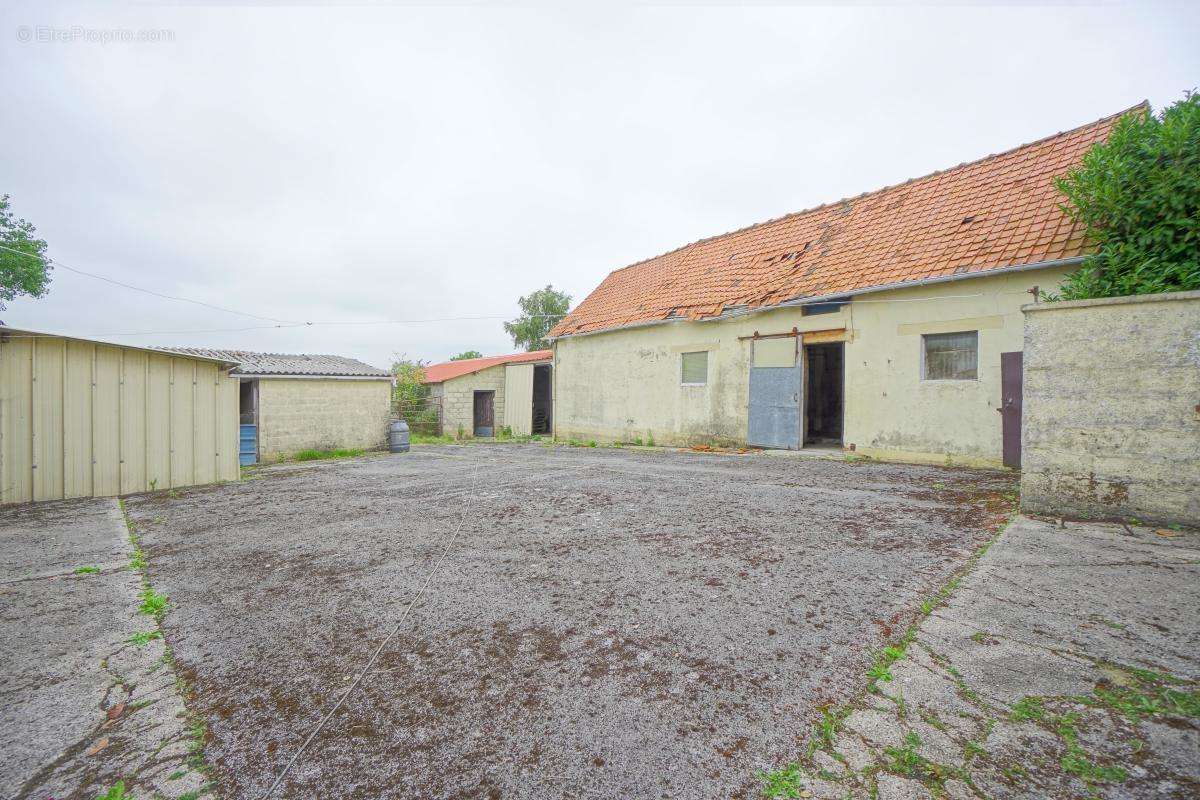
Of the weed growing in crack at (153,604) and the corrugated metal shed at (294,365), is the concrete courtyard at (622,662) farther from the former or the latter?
the corrugated metal shed at (294,365)

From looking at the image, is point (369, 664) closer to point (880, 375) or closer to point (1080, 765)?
→ point (1080, 765)

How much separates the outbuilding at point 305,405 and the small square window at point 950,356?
594 inches

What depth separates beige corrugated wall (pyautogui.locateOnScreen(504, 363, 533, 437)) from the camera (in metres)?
20.0

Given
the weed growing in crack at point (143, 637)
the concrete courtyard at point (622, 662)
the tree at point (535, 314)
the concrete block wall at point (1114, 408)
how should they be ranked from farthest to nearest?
the tree at point (535, 314) < the concrete block wall at point (1114, 408) < the weed growing in crack at point (143, 637) < the concrete courtyard at point (622, 662)

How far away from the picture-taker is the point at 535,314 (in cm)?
3447

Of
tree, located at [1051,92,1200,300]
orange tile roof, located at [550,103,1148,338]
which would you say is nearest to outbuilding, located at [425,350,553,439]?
orange tile roof, located at [550,103,1148,338]

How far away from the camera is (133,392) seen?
805 cm

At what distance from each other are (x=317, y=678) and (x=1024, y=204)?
37.2ft

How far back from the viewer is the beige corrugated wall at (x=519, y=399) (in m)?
20.0

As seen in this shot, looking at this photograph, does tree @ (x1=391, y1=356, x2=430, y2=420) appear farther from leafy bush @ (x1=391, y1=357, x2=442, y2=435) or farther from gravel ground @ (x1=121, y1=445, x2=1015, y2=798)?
gravel ground @ (x1=121, y1=445, x2=1015, y2=798)

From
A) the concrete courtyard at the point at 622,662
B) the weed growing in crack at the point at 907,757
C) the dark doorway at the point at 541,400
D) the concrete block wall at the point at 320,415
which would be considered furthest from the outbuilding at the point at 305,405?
the weed growing in crack at the point at 907,757

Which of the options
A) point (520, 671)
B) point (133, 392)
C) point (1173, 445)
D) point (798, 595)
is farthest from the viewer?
point (133, 392)

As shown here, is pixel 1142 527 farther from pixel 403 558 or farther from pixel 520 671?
pixel 403 558

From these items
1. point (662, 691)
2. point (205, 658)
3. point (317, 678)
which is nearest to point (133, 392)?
point (205, 658)
